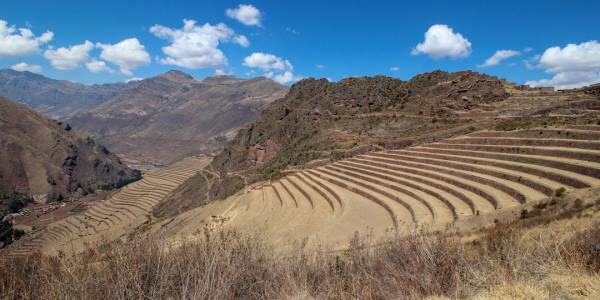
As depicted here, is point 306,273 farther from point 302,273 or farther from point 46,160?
point 46,160

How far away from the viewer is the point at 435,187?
65.9 feet

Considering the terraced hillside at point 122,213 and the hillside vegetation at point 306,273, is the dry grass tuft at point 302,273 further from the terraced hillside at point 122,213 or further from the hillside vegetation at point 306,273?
the terraced hillside at point 122,213

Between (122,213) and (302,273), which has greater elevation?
(302,273)

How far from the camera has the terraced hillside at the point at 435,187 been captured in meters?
14.6

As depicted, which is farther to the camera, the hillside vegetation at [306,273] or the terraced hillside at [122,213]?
the terraced hillside at [122,213]

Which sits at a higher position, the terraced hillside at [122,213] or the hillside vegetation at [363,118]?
the hillside vegetation at [363,118]

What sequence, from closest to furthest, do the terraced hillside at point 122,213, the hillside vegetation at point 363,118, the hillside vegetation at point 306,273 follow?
the hillside vegetation at point 306,273
the hillside vegetation at point 363,118
the terraced hillside at point 122,213

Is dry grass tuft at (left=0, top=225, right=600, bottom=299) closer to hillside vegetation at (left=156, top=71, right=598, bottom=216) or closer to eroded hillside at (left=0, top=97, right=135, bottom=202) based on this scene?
hillside vegetation at (left=156, top=71, right=598, bottom=216)

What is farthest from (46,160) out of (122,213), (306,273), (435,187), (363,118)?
(306,273)

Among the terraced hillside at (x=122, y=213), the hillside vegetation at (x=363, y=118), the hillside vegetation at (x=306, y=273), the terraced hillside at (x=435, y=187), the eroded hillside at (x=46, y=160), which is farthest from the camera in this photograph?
the eroded hillside at (x=46, y=160)

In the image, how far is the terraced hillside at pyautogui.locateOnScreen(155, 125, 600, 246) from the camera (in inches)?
576

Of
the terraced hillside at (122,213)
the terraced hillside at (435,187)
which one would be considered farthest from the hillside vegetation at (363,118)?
the terraced hillside at (122,213)

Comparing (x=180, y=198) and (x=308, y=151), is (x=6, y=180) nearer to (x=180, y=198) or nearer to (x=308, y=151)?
(x=180, y=198)

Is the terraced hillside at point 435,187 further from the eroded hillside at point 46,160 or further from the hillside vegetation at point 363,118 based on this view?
the eroded hillside at point 46,160
